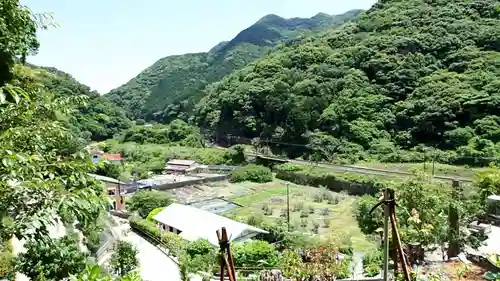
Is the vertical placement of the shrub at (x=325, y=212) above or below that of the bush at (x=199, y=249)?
below

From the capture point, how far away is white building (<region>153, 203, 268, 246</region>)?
15809 mm

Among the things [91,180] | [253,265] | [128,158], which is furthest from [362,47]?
[91,180]

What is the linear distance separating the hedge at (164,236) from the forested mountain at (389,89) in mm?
18661

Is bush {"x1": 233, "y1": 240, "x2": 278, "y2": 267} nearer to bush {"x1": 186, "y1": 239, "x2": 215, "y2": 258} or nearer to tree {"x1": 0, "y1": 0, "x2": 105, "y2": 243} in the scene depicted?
→ bush {"x1": 186, "y1": 239, "x2": 215, "y2": 258}

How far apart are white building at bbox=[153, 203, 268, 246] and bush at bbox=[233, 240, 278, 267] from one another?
226 centimetres

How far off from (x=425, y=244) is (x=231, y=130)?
36660 mm

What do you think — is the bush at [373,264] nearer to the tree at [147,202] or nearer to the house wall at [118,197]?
the tree at [147,202]

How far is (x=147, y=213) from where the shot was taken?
2288 cm

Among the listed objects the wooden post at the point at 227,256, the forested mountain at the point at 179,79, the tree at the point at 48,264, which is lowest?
the tree at the point at 48,264

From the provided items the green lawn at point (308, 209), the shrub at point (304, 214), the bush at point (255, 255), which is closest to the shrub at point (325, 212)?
the green lawn at point (308, 209)

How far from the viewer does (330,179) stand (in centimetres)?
2989

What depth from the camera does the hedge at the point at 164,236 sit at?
1580 cm

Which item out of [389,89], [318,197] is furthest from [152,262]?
[389,89]

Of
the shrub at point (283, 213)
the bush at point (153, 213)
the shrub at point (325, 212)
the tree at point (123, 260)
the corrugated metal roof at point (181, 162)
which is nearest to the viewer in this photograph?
the tree at point (123, 260)
